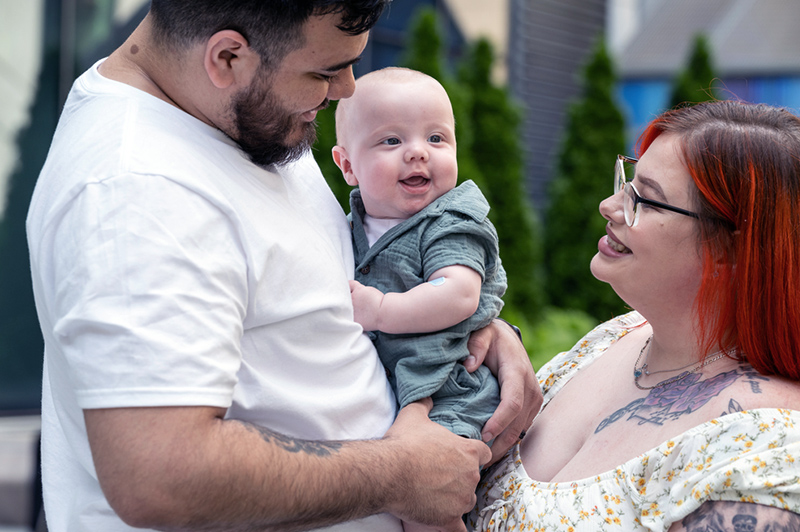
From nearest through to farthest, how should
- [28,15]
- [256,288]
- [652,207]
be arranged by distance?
[256,288] < [652,207] < [28,15]

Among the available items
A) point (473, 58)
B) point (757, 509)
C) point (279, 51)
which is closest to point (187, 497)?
point (279, 51)

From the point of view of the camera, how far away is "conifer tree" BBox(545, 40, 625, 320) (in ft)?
32.2

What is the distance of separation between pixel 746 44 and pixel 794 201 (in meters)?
16.0

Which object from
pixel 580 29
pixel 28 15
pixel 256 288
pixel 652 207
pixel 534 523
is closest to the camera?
pixel 256 288

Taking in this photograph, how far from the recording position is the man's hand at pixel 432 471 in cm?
159

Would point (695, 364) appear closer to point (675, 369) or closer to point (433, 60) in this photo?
point (675, 369)

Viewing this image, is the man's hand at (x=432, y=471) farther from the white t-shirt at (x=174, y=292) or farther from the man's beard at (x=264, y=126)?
the man's beard at (x=264, y=126)

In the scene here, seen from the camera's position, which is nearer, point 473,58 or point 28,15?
point 28,15

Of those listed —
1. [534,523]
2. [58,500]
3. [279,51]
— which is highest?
[279,51]

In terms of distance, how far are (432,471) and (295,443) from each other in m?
0.36

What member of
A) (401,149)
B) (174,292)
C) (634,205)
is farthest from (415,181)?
(174,292)

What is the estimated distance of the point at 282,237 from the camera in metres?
1.53

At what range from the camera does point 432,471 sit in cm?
164

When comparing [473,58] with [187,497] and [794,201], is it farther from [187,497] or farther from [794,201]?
[187,497]
